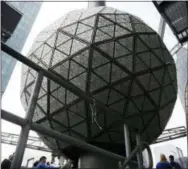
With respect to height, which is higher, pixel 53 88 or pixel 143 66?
pixel 143 66

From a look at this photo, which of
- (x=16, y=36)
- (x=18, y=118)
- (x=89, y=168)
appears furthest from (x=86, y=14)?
(x=16, y=36)

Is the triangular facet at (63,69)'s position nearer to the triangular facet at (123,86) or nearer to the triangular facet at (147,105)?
the triangular facet at (123,86)

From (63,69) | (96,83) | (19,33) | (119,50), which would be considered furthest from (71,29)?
(19,33)

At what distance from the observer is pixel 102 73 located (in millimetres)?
9047

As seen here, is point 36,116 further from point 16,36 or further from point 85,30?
point 16,36

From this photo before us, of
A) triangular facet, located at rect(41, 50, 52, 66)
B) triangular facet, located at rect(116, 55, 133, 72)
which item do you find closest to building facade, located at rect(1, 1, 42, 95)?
triangular facet, located at rect(41, 50, 52, 66)

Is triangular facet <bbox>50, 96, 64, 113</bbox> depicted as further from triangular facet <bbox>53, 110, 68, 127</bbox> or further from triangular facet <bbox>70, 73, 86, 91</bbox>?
triangular facet <bbox>70, 73, 86, 91</bbox>

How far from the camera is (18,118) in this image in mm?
2053

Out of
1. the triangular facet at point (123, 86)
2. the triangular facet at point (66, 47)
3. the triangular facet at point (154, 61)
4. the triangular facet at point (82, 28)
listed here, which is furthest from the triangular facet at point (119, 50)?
the triangular facet at point (66, 47)

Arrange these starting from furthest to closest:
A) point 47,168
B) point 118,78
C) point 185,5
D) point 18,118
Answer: point 185,5, point 118,78, point 47,168, point 18,118

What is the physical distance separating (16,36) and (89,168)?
5972 centimetres

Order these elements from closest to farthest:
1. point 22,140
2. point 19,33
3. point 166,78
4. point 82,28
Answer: point 22,140 < point 82,28 < point 166,78 < point 19,33

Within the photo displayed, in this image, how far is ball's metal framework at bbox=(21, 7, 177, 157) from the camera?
29.7 ft

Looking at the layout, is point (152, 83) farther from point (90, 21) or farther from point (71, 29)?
point (71, 29)
